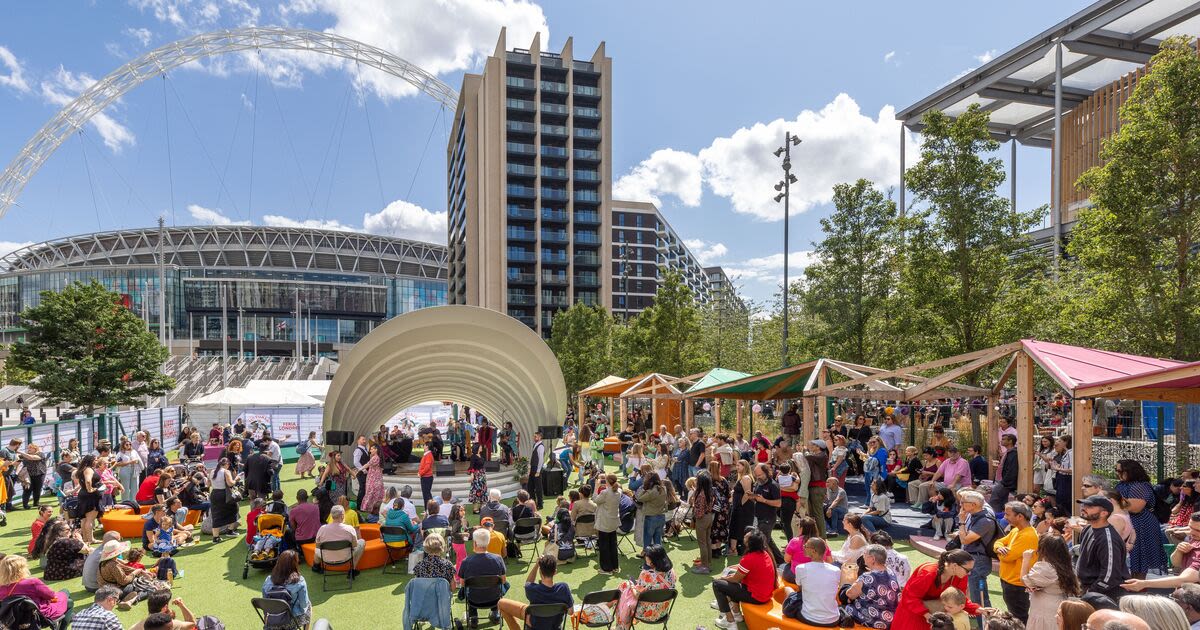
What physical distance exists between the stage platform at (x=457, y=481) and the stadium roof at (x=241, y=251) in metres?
92.5

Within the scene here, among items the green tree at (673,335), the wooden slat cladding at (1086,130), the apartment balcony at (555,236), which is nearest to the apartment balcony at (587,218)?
the apartment balcony at (555,236)

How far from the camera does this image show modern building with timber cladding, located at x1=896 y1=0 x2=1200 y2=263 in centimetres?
3009

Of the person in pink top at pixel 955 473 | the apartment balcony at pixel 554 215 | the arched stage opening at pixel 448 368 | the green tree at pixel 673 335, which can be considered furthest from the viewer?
the apartment balcony at pixel 554 215

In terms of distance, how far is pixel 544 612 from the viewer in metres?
6.04

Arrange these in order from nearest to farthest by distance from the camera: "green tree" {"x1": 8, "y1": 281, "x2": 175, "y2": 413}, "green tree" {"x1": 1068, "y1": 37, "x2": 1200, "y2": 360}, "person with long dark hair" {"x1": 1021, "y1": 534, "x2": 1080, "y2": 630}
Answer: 1. "person with long dark hair" {"x1": 1021, "y1": 534, "x2": 1080, "y2": 630}
2. "green tree" {"x1": 1068, "y1": 37, "x2": 1200, "y2": 360}
3. "green tree" {"x1": 8, "y1": 281, "x2": 175, "y2": 413}

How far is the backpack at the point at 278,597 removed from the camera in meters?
6.47

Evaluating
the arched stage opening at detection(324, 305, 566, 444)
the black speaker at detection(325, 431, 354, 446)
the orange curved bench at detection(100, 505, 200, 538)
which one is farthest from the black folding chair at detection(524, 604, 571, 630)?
the black speaker at detection(325, 431, 354, 446)

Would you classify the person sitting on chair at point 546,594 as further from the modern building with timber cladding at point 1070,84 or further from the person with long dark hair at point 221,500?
the modern building with timber cladding at point 1070,84

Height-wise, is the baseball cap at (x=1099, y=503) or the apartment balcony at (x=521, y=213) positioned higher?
the apartment balcony at (x=521, y=213)

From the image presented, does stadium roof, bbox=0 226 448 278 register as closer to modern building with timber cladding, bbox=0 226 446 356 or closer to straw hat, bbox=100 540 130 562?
modern building with timber cladding, bbox=0 226 446 356

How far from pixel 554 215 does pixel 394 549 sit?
62.1 metres

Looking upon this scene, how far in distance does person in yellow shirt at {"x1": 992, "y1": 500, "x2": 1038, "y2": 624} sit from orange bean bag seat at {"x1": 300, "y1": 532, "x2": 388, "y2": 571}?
801 centimetres

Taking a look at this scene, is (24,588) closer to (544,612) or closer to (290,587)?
(290,587)

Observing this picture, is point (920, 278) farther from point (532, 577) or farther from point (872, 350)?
point (532, 577)
